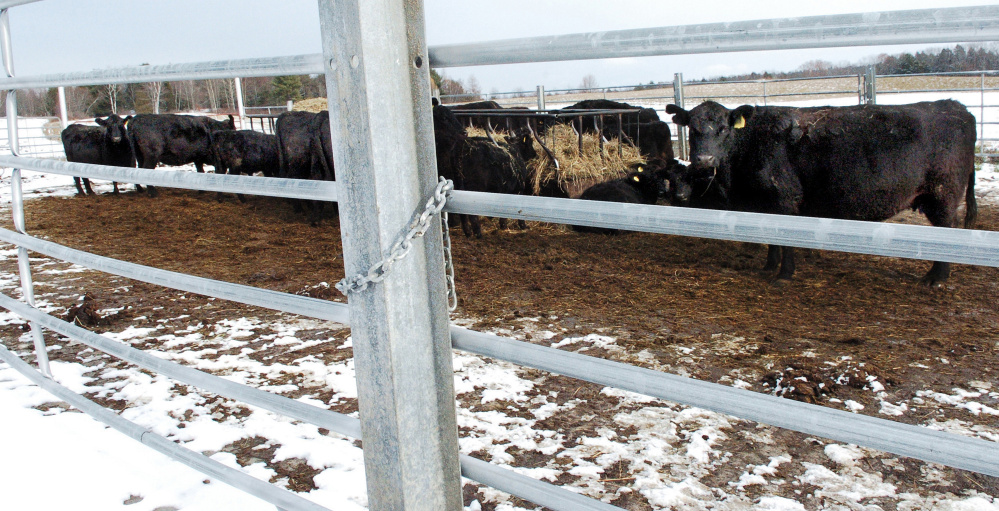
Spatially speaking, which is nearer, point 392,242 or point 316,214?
point 392,242

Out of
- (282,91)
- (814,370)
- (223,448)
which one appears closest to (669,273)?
(814,370)

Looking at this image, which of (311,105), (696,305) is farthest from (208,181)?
(311,105)

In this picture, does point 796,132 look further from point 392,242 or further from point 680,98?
point 680,98

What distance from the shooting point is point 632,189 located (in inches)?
303

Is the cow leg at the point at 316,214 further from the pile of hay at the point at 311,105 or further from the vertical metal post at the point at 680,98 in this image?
the pile of hay at the point at 311,105

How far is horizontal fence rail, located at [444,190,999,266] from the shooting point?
2.62 ft

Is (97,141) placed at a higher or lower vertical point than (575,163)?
higher

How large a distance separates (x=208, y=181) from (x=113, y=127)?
12416 mm

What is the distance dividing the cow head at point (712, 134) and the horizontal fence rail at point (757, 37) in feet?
15.7

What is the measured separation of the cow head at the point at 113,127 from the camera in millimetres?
11938

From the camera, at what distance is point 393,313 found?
1140mm

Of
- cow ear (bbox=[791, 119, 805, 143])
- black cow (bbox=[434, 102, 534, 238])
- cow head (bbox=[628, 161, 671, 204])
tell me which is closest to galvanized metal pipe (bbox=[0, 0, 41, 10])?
cow ear (bbox=[791, 119, 805, 143])

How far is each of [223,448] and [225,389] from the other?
3.86ft

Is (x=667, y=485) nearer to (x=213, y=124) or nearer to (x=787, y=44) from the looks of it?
(x=787, y=44)
